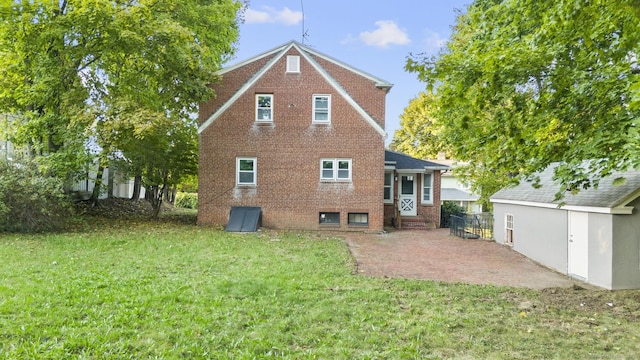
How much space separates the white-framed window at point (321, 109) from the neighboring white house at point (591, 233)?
851cm

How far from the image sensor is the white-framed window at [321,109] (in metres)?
16.8

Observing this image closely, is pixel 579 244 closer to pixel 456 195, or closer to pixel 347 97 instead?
pixel 347 97

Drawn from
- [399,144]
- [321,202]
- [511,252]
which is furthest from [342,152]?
[399,144]

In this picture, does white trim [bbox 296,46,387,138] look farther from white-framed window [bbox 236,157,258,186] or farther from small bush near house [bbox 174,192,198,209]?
small bush near house [bbox 174,192,198,209]

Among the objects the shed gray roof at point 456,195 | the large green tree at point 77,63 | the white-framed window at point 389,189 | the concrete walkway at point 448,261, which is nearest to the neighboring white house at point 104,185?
the large green tree at point 77,63

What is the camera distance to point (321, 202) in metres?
16.8

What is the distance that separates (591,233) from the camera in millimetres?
9492

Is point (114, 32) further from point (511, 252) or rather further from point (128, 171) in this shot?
point (511, 252)

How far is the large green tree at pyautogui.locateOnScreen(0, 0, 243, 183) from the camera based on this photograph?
13758 mm

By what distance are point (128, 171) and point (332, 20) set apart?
38.2ft

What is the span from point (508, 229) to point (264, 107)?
11356mm

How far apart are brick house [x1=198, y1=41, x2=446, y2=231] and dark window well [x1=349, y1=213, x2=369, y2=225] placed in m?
0.15

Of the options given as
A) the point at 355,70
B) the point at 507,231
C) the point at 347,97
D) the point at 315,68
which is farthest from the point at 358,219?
the point at 315,68

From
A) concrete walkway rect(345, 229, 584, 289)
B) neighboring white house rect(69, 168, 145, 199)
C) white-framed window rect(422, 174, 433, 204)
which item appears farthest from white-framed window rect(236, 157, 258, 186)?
white-framed window rect(422, 174, 433, 204)
